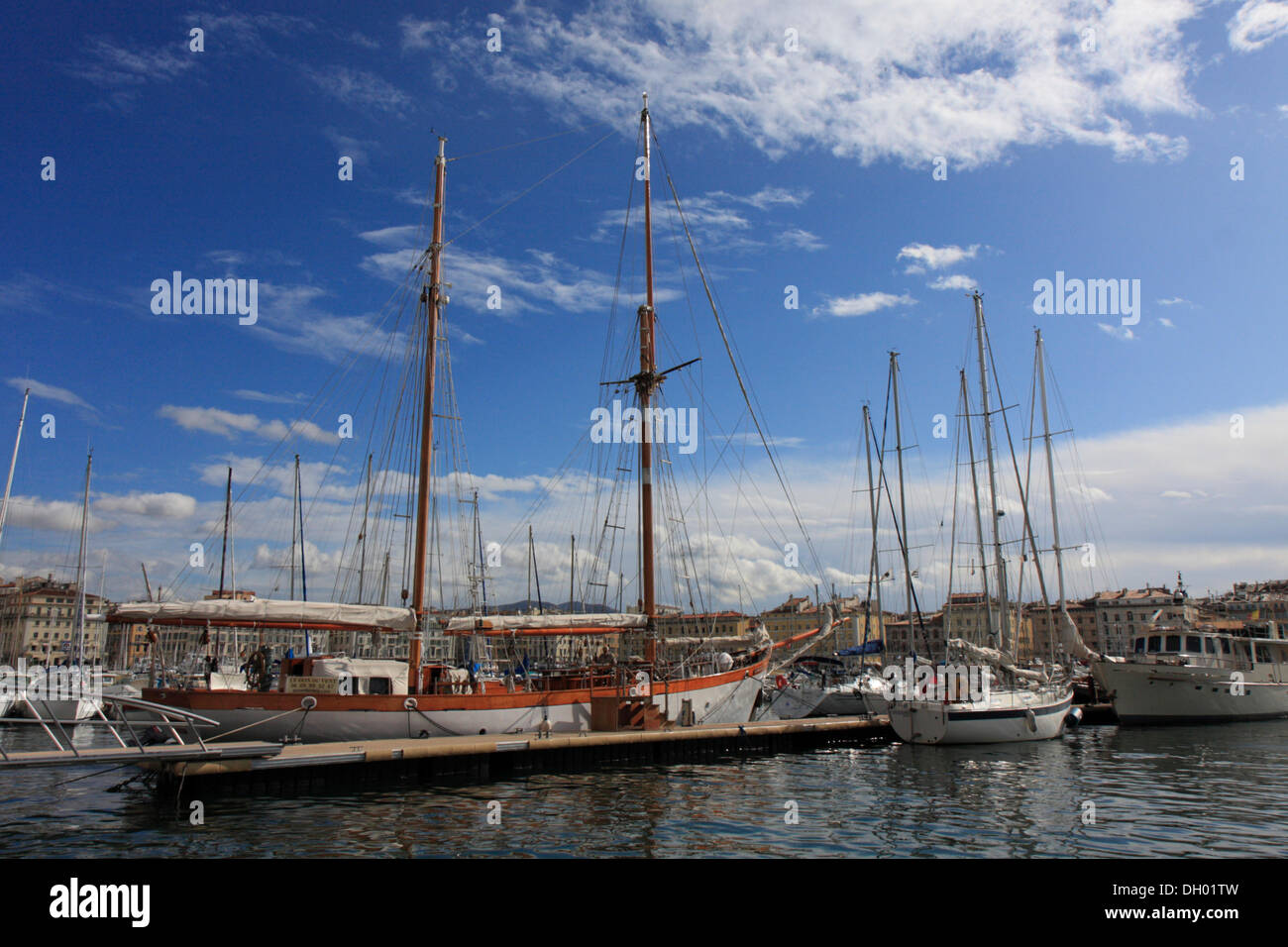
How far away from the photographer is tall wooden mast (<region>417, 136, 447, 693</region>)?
1146 inches

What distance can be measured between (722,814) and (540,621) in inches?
587

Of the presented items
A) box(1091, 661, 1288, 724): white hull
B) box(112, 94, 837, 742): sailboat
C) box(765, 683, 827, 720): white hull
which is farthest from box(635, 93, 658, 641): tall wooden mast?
box(1091, 661, 1288, 724): white hull

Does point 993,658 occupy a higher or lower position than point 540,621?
lower

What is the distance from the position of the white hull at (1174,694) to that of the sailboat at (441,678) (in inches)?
860

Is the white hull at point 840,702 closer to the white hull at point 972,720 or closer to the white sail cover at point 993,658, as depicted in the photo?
the white sail cover at point 993,658

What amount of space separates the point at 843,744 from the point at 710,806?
16.7 m

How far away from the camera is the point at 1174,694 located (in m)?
43.8

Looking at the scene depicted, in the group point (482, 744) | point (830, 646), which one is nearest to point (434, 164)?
point (482, 744)

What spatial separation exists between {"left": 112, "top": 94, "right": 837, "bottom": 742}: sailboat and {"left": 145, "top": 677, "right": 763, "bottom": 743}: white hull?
0.12 ft

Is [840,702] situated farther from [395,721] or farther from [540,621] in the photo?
[395,721]

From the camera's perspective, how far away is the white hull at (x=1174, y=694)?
143 feet

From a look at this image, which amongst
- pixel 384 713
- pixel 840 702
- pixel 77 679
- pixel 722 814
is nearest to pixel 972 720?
pixel 840 702

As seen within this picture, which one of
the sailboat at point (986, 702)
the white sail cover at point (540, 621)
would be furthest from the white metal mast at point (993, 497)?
the white sail cover at point (540, 621)
